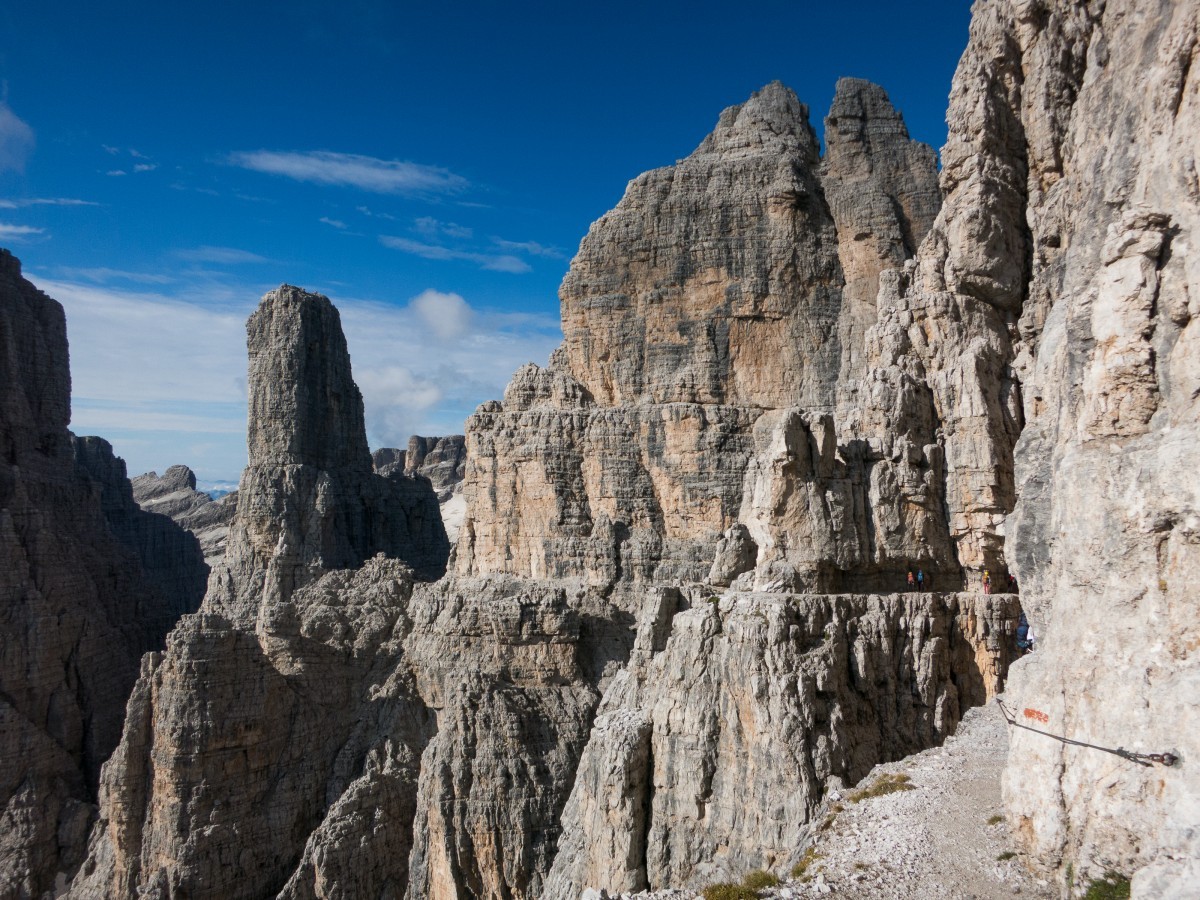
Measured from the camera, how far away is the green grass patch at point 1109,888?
9.20 m

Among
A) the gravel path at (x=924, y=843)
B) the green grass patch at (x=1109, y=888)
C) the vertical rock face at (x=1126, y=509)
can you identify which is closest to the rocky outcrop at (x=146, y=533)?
the gravel path at (x=924, y=843)

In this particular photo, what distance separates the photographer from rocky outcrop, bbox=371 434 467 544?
9775cm

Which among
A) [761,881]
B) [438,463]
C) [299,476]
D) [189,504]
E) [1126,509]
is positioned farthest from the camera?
[438,463]

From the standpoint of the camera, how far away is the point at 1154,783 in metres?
8.91

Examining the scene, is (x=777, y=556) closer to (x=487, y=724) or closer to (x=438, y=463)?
(x=487, y=724)

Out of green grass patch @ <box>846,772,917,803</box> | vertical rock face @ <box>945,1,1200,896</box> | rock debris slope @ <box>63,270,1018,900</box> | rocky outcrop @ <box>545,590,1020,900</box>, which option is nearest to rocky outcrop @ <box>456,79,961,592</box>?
rock debris slope @ <box>63,270,1018,900</box>

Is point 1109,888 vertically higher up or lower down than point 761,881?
higher up

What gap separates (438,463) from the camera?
101m

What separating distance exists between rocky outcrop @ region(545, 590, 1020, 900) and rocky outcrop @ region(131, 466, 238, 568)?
72354 mm

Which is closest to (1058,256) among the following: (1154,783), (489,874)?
(1154,783)

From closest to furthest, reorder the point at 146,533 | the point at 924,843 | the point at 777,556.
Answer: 1. the point at 924,843
2. the point at 777,556
3. the point at 146,533

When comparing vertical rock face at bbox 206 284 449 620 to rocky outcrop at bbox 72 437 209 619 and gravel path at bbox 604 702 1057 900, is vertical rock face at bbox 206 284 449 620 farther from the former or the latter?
gravel path at bbox 604 702 1057 900

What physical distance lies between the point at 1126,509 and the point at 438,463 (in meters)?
94.2

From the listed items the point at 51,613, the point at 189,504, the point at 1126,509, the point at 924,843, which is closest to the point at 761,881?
the point at 924,843
